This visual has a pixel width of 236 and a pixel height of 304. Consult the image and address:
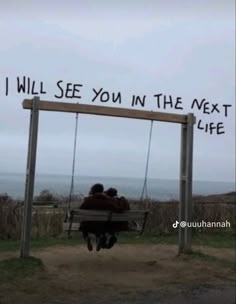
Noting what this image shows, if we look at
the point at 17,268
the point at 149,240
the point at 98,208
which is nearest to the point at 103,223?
the point at 98,208

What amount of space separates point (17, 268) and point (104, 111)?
3.20m

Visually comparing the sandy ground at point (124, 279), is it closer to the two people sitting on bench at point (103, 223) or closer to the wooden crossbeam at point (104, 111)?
the two people sitting on bench at point (103, 223)

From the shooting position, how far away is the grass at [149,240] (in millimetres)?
14125

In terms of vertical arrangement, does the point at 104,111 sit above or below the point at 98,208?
above

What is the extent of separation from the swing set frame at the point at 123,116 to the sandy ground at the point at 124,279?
1.94 feet

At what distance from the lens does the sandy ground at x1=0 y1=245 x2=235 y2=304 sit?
8.52 m

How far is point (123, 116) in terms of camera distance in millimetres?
11648

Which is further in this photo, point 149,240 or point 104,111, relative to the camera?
point 149,240

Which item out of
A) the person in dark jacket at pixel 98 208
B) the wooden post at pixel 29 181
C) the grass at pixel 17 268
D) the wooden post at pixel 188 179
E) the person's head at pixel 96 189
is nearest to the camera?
the grass at pixel 17 268

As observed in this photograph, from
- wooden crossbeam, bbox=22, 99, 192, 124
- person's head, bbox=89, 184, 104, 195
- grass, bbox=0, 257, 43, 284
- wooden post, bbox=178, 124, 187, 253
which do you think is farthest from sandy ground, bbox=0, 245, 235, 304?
wooden crossbeam, bbox=22, 99, 192, 124

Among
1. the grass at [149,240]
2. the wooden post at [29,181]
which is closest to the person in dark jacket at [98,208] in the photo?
the wooden post at [29,181]

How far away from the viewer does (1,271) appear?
980 cm

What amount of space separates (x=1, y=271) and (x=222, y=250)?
5.61 metres

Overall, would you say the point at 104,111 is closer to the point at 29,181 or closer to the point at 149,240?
the point at 29,181
